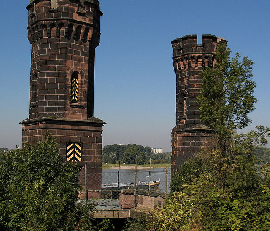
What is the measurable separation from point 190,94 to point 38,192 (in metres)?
16.9

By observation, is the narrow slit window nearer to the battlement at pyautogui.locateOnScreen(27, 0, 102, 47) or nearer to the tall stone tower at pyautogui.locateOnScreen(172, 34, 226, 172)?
the battlement at pyautogui.locateOnScreen(27, 0, 102, 47)

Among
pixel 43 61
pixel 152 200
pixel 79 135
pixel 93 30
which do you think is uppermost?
pixel 93 30

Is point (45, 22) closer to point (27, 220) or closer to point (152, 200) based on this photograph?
point (152, 200)

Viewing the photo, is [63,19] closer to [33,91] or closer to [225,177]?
[33,91]

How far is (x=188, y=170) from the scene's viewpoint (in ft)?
74.9

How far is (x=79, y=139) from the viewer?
78.6 feet

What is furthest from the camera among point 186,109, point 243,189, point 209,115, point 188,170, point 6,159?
point 186,109

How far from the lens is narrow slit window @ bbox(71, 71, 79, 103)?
2425cm

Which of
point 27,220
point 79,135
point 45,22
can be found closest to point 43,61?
point 45,22

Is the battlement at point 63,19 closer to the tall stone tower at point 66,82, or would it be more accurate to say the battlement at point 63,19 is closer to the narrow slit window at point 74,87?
the tall stone tower at point 66,82

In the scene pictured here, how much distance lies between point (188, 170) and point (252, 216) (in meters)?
8.98

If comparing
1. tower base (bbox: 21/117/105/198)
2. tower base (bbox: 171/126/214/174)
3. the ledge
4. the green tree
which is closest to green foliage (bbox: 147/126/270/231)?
the green tree

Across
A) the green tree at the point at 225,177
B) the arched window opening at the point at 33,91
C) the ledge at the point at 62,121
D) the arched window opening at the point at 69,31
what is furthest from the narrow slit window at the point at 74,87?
the green tree at the point at 225,177

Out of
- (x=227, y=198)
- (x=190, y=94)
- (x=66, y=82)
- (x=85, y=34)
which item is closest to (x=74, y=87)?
(x=66, y=82)
